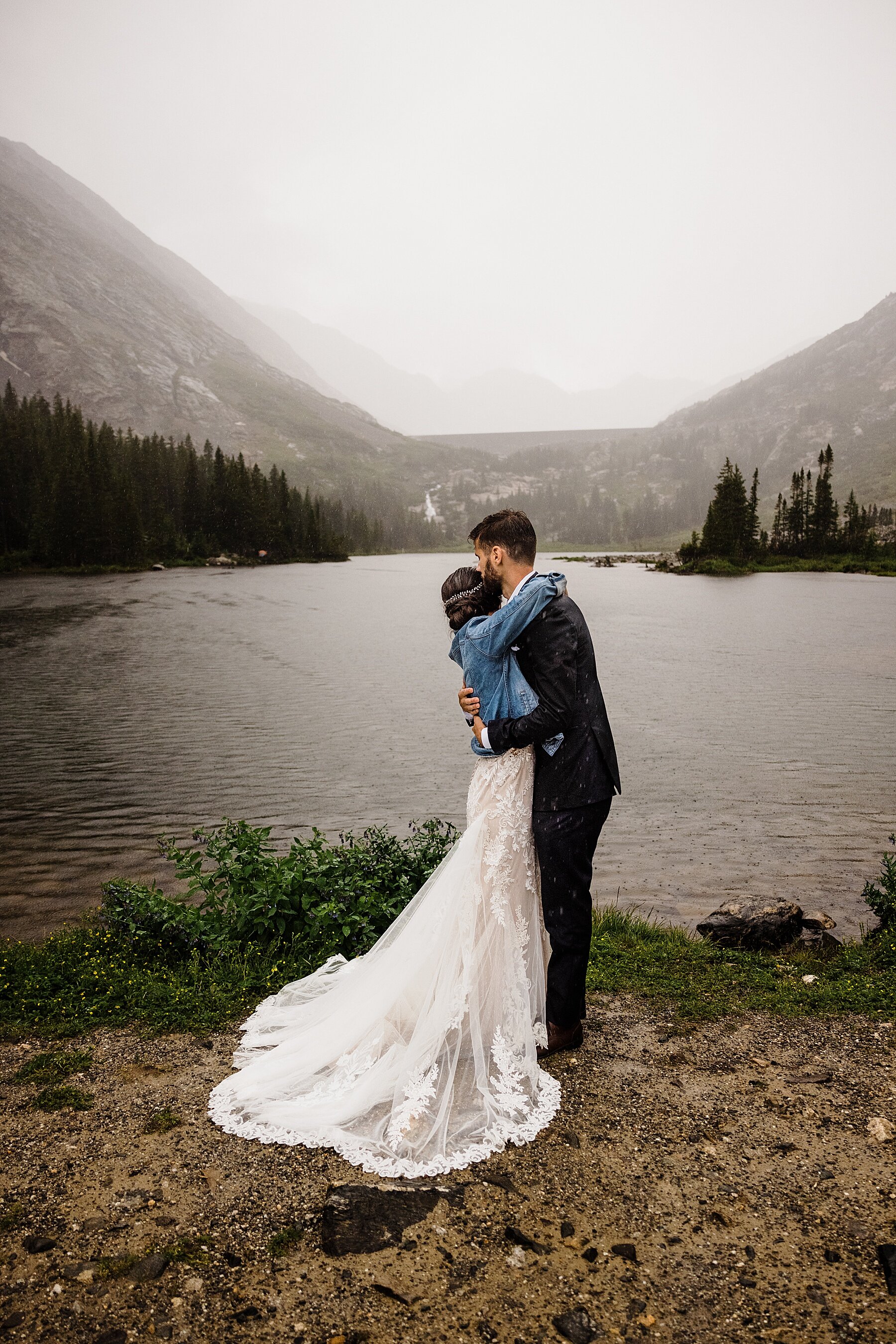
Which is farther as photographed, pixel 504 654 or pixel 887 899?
pixel 887 899

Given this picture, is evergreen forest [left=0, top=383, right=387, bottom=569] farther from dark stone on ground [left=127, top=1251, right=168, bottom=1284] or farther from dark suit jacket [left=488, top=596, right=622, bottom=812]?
dark stone on ground [left=127, top=1251, right=168, bottom=1284]

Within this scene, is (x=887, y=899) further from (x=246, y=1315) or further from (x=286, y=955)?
(x=246, y=1315)

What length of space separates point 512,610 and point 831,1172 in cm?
365

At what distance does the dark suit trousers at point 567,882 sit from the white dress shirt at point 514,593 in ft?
2.00

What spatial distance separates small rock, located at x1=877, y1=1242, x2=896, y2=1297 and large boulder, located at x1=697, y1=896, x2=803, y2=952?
4242 millimetres

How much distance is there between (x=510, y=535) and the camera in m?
4.95

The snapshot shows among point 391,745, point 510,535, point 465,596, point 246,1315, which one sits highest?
point 510,535

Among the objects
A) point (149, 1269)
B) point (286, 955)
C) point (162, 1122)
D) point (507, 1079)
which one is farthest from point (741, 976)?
point (149, 1269)

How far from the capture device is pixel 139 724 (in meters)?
21.5

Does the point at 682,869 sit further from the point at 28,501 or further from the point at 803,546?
the point at 803,546

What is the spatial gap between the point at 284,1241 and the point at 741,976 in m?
4.55

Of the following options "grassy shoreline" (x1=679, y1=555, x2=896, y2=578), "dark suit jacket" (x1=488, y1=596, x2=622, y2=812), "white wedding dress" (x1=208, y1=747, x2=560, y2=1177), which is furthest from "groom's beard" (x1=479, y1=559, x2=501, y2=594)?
"grassy shoreline" (x1=679, y1=555, x2=896, y2=578)

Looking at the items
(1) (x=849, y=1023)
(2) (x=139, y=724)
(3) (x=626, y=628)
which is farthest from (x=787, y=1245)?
(3) (x=626, y=628)

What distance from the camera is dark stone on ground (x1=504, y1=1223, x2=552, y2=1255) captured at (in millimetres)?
3564
